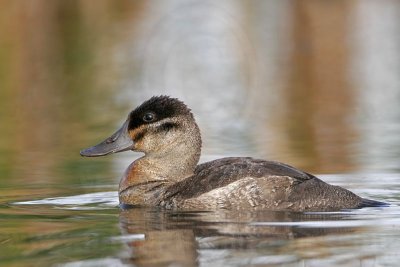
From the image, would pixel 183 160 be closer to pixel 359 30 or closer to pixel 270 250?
pixel 270 250

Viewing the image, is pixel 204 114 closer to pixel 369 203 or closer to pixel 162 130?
pixel 162 130

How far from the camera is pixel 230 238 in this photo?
8.60 m

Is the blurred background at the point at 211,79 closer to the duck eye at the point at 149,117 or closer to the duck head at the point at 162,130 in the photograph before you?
the duck head at the point at 162,130

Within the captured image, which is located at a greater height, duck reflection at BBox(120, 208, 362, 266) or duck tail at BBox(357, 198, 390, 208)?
duck tail at BBox(357, 198, 390, 208)

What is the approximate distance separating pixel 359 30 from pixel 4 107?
1168 cm

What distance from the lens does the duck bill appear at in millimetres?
11070

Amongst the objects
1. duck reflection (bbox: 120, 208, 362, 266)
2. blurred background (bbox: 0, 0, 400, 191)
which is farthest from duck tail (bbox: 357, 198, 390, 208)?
blurred background (bbox: 0, 0, 400, 191)

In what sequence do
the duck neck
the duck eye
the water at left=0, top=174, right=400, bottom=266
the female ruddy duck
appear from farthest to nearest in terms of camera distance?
the duck eye → the duck neck → the female ruddy duck → the water at left=0, top=174, right=400, bottom=266

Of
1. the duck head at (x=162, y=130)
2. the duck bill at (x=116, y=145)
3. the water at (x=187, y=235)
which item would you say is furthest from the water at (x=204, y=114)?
the duck head at (x=162, y=130)

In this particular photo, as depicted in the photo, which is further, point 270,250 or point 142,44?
point 142,44

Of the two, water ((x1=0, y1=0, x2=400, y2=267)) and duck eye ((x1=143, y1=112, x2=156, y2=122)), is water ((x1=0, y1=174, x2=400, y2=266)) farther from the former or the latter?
duck eye ((x1=143, y1=112, x2=156, y2=122))

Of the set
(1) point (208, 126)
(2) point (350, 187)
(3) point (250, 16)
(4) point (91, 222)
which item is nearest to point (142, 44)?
(3) point (250, 16)

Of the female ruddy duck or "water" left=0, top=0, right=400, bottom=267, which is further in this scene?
the female ruddy duck

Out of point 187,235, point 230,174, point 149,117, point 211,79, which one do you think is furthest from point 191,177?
point 211,79
